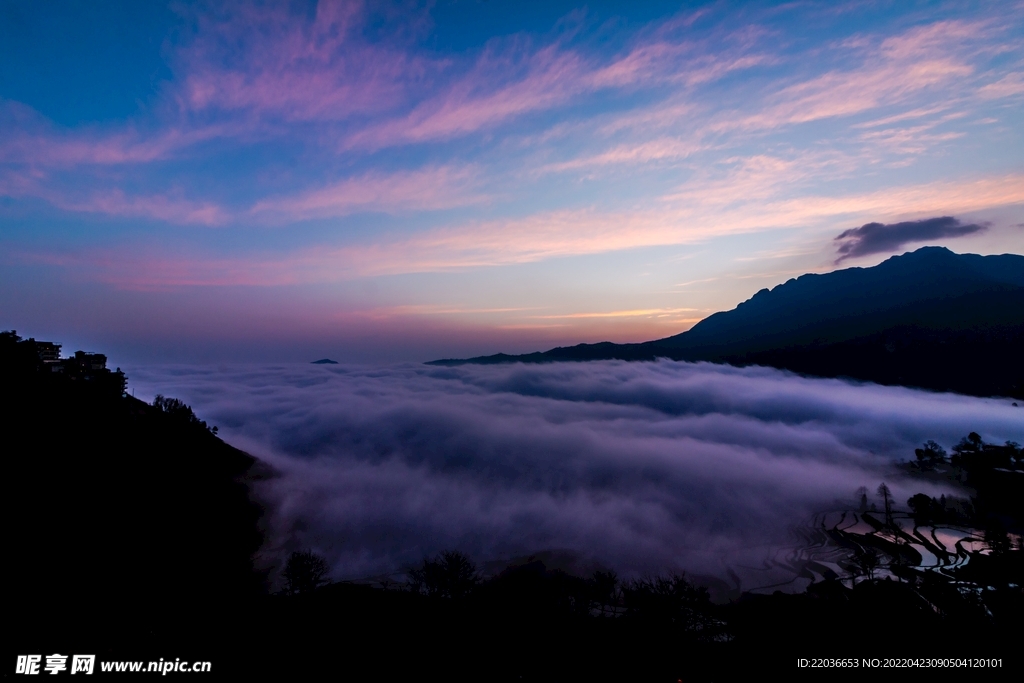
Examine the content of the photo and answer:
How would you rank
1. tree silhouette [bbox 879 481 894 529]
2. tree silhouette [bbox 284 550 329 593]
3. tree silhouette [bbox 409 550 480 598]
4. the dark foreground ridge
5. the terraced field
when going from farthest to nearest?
tree silhouette [bbox 879 481 894 529] < the terraced field < tree silhouette [bbox 409 550 480 598] < tree silhouette [bbox 284 550 329 593] < the dark foreground ridge

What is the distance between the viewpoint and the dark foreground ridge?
164 feet

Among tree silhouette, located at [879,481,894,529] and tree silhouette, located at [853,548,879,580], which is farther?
tree silhouette, located at [879,481,894,529]

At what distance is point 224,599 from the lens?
226 feet

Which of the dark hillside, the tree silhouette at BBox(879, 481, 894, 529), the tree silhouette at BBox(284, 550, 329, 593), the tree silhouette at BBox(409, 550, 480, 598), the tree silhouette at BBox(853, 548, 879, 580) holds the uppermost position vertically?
the dark hillside

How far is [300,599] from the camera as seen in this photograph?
7469 centimetres

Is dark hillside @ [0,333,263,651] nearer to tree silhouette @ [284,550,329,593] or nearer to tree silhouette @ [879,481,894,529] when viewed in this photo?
tree silhouette @ [284,550,329,593]

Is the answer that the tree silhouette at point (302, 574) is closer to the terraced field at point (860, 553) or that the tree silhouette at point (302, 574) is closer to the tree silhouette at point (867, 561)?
the terraced field at point (860, 553)

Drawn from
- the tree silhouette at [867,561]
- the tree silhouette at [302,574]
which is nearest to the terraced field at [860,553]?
the tree silhouette at [867,561]

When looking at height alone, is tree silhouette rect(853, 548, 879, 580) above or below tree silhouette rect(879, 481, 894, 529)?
above

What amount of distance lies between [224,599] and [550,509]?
126m

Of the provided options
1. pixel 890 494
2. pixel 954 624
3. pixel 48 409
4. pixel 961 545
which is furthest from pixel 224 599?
pixel 890 494

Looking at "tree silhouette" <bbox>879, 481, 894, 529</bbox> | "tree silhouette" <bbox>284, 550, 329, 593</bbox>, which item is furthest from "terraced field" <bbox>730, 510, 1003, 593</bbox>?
"tree silhouette" <bbox>284, 550, 329, 593</bbox>

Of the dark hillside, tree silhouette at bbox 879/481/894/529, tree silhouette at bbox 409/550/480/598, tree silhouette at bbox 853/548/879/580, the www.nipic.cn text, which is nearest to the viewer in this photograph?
the www.nipic.cn text

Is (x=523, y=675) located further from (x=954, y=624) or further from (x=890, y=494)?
(x=890, y=494)
